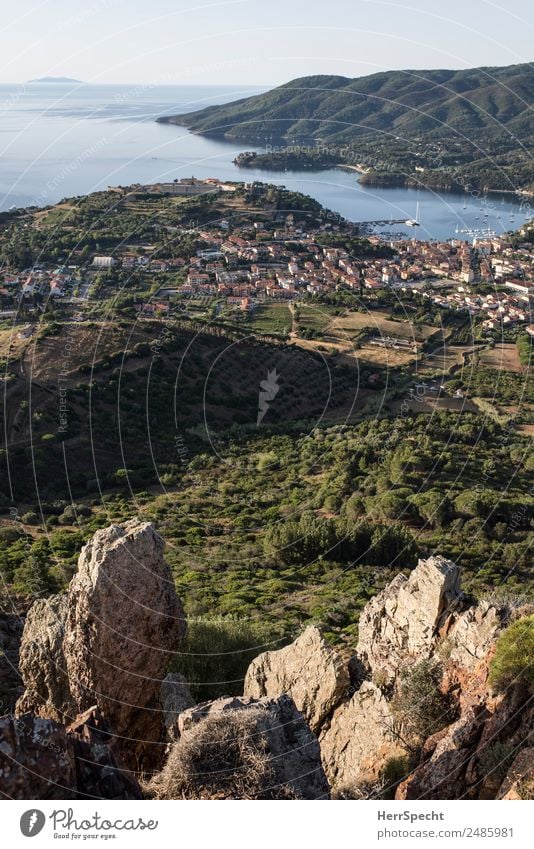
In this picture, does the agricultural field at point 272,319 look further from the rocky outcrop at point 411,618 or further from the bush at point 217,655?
the rocky outcrop at point 411,618

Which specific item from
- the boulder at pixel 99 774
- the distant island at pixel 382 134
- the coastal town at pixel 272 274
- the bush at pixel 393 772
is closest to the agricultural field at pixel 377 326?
the coastal town at pixel 272 274

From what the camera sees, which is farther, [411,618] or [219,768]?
[411,618]

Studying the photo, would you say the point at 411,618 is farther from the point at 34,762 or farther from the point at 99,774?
the point at 34,762

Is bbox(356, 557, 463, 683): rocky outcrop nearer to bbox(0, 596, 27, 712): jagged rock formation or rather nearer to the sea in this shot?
bbox(0, 596, 27, 712): jagged rock formation

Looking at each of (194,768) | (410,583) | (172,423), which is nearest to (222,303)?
(172,423)

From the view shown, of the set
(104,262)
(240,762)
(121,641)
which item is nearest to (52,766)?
(240,762)

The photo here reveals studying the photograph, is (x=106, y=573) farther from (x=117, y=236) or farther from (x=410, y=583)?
(x=117, y=236)

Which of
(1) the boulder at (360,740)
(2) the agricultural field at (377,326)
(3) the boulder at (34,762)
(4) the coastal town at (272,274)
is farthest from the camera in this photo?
(2) the agricultural field at (377,326)
